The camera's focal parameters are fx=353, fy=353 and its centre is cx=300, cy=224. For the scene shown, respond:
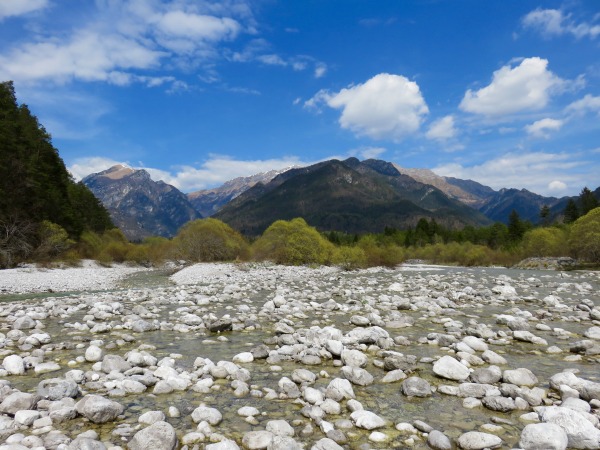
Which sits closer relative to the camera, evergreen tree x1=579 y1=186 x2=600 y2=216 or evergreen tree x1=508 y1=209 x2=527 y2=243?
evergreen tree x1=579 y1=186 x2=600 y2=216

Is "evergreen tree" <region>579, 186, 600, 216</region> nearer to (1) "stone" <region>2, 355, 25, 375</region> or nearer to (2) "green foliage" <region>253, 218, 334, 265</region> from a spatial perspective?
(2) "green foliage" <region>253, 218, 334, 265</region>

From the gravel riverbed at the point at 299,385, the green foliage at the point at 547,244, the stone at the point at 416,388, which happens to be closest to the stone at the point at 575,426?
the gravel riverbed at the point at 299,385

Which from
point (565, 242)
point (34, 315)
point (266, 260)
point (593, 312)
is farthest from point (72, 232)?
point (565, 242)

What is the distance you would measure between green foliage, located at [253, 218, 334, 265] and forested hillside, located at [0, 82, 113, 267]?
25.2m

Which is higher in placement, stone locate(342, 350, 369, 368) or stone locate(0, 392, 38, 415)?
stone locate(0, 392, 38, 415)

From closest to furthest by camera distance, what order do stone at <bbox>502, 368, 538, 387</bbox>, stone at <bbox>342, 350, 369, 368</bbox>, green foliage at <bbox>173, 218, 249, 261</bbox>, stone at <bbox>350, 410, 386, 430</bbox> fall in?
stone at <bbox>350, 410, 386, 430</bbox> < stone at <bbox>502, 368, 538, 387</bbox> < stone at <bbox>342, 350, 369, 368</bbox> < green foliage at <bbox>173, 218, 249, 261</bbox>

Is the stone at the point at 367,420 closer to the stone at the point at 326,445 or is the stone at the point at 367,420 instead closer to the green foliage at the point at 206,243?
the stone at the point at 326,445

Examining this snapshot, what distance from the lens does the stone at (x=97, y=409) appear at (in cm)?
439

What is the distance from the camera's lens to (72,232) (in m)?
50.9

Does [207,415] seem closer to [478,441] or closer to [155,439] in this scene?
[155,439]

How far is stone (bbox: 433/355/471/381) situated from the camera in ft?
19.2

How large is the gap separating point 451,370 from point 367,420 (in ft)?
7.66

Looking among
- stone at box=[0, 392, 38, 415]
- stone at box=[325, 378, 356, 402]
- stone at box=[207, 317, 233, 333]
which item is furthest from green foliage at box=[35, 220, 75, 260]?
stone at box=[325, 378, 356, 402]

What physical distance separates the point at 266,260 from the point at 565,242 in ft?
156
